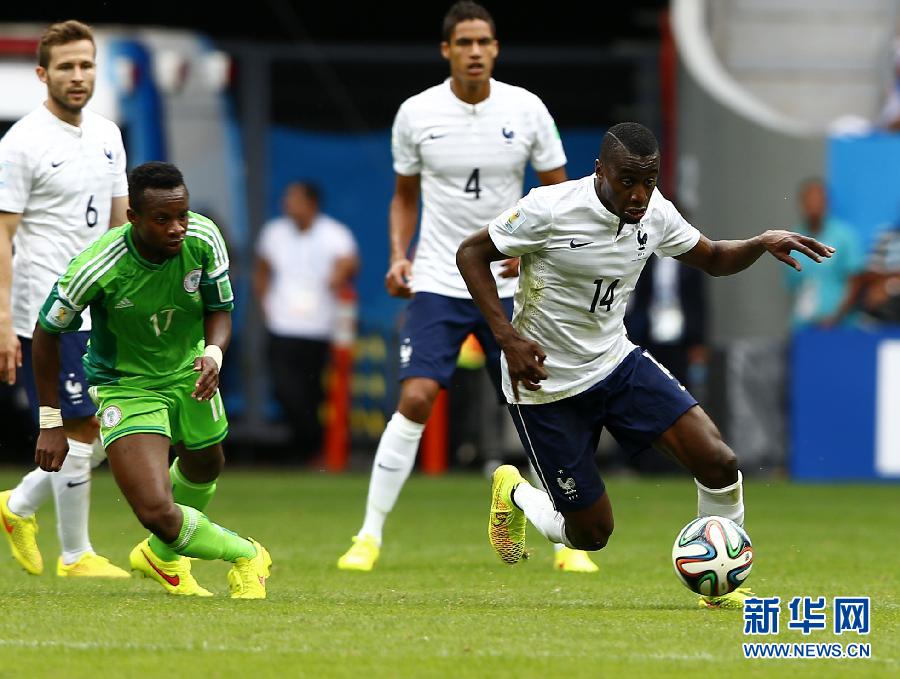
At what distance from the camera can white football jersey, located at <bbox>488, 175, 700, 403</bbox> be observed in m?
7.38

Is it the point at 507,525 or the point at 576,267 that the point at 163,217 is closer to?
the point at 576,267

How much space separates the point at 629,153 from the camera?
7.05m

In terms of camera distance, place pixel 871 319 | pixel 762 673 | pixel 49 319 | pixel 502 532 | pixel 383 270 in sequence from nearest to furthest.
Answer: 1. pixel 762 673
2. pixel 49 319
3. pixel 502 532
4. pixel 871 319
5. pixel 383 270

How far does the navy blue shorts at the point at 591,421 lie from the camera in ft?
24.8

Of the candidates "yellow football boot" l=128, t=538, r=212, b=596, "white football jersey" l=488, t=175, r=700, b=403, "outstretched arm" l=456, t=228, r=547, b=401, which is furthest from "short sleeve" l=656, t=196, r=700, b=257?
"yellow football boot" l=128, t=538, r=212, b=596

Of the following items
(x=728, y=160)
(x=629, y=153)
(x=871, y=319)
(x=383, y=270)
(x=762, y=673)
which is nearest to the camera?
(x=762, y=673)

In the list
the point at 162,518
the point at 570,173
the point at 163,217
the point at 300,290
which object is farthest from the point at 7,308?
the point at 570,173

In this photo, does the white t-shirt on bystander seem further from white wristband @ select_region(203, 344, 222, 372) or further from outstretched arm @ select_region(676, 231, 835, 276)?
outstretched arm @ select_region(676, 231, 835, 276)

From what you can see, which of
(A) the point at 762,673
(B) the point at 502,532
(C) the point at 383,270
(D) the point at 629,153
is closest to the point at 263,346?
(C) the point at 383,270

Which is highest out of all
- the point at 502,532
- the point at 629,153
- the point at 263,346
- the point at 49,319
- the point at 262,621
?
the point at 629,153

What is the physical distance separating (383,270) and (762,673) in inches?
510

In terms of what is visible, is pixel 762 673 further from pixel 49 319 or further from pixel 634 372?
pixel 49 319

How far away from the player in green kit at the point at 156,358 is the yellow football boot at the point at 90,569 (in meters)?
0.87

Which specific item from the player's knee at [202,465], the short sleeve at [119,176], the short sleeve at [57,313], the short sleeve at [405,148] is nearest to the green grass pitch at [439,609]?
the player's knee at [202,465]
